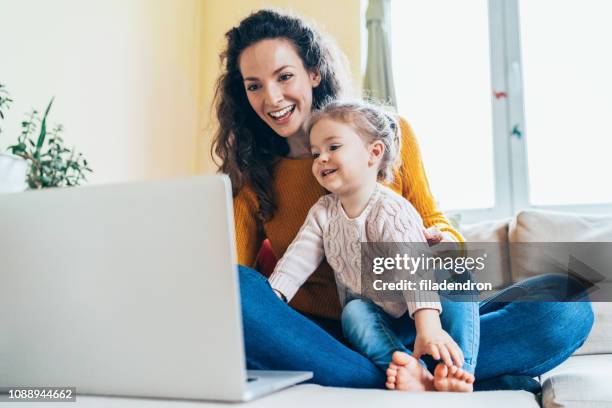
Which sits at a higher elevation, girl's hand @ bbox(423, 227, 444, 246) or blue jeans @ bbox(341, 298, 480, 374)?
girl's hand @ bbox(423, 227, 444, 246)

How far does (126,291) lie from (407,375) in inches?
18.1

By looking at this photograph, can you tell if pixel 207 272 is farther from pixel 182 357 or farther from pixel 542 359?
pixel 542 359

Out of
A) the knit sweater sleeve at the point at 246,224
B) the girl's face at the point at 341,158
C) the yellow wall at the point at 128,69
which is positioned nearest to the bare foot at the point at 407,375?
the girl's face at the point at 341,158

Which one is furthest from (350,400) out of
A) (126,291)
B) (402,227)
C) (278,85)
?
(278,85)

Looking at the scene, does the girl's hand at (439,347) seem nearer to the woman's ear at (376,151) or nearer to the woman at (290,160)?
the woman at (290,160)

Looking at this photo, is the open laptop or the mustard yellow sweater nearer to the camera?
the open laptop

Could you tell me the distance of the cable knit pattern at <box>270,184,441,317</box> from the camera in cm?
112

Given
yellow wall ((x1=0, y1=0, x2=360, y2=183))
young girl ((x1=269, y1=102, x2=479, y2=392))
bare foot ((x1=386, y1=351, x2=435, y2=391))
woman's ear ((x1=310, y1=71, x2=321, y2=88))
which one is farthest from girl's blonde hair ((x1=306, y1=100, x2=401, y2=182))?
yellow wall ((x1=0, y1=0, x2=360, y2=183))

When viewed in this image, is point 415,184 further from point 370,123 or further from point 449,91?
point 449,91

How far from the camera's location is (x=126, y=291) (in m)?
0.66

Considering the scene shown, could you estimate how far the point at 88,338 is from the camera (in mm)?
688

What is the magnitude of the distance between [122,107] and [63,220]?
6.30ft

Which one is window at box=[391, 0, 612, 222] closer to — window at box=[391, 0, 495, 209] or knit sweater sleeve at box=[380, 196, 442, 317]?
window at box=[391, 0, 495, 209]

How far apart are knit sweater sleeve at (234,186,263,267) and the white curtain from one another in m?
1.44
